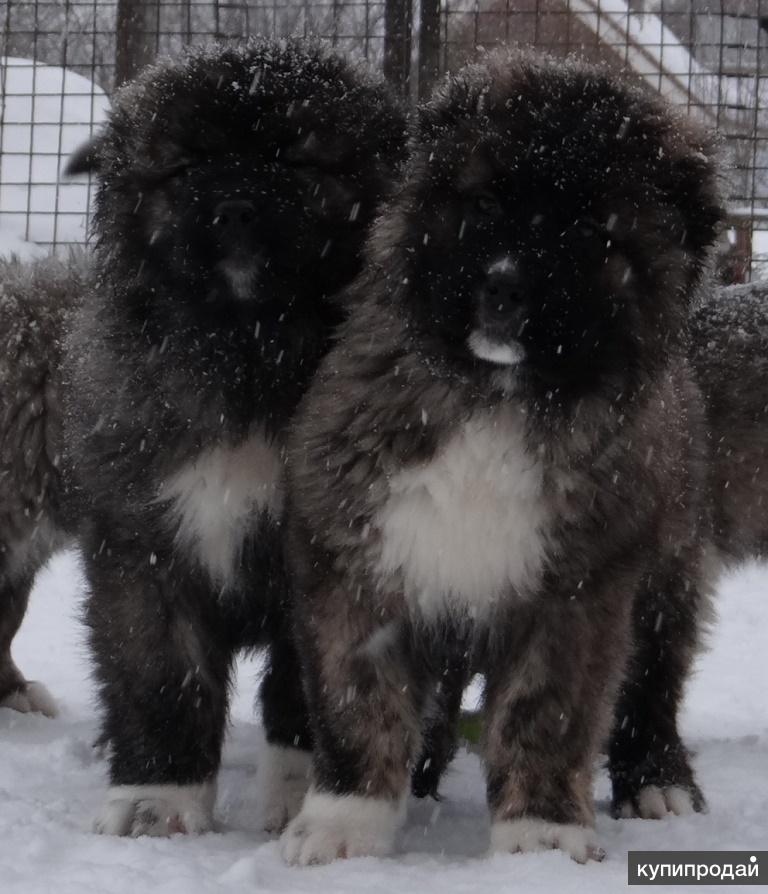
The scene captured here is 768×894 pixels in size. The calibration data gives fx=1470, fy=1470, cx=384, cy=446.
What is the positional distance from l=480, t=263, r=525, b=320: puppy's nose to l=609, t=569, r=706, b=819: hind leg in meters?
1.22

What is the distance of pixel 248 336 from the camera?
3254 mm

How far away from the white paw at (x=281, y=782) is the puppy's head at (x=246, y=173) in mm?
1178

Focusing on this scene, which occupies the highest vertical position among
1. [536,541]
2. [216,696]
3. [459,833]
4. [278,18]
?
[278,18]

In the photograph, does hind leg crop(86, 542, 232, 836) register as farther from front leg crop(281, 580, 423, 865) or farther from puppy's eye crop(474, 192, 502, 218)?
puppy's eye crop(474, 192, 502, 218)

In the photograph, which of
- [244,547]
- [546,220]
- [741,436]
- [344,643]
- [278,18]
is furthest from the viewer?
[278,18]

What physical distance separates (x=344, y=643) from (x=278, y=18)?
4.53 m

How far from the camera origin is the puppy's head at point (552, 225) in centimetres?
284

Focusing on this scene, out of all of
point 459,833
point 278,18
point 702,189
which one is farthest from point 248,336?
point 278,18

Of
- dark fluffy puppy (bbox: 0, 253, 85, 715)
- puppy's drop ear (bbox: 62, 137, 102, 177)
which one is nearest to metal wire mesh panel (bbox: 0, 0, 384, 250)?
dark fluffy puppy (bbox: 0, 253, 85, 715)

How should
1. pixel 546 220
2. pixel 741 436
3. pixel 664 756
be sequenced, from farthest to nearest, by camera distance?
pixel 741 436 → pixel 664 756 → pixel 546 220

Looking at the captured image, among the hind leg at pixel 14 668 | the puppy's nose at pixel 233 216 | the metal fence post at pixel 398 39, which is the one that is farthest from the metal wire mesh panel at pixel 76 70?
the puppy's nose at pixel 233 216

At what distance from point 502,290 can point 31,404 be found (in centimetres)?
217

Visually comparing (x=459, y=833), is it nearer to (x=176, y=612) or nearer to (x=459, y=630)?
(x=459, y=630)

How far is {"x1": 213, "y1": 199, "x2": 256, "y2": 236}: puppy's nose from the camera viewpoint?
10.1ft
